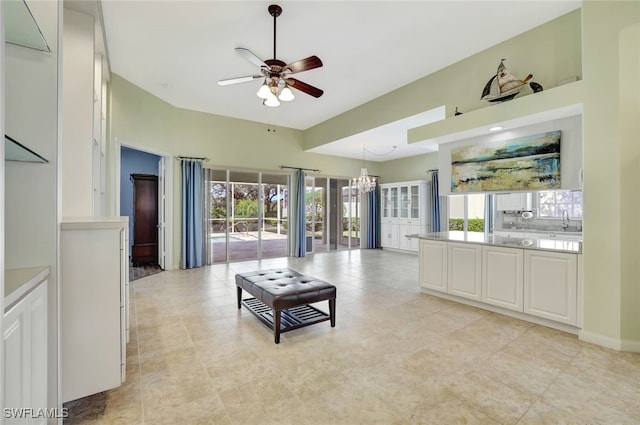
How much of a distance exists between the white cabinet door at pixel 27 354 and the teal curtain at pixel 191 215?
184 inches

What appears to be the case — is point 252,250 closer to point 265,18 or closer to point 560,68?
point 265,18

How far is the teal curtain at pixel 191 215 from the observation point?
5965 millimetres

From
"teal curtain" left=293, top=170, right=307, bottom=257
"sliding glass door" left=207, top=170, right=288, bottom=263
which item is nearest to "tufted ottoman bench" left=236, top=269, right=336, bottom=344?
"sliding glass door" left=207, top=170, right=288, bottom=263

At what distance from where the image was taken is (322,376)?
2219 mm

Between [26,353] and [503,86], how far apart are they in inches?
179

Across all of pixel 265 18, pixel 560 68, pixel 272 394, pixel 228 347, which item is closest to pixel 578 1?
pixel 560 68

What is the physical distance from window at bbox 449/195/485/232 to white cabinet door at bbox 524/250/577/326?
398 centimetres

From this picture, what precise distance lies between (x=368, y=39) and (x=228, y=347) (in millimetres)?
3689

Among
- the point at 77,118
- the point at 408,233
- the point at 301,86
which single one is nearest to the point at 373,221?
the point at 408,233

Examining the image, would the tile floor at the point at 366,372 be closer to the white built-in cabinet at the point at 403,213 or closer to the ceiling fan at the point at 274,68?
the ceiling fan at the point at 274,68

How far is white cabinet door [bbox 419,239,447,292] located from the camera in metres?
4.09

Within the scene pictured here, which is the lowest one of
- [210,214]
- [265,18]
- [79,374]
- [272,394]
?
[272,394]

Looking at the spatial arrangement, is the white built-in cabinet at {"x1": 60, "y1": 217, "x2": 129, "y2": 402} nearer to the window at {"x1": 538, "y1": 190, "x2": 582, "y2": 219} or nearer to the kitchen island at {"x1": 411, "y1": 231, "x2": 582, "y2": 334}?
the kitchen island at {"x1": 411, "y1": 231, "x2": 582, "y2": 334}

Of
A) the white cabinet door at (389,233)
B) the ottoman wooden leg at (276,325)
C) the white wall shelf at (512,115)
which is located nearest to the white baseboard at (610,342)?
the white wall shelf at (512,115)
